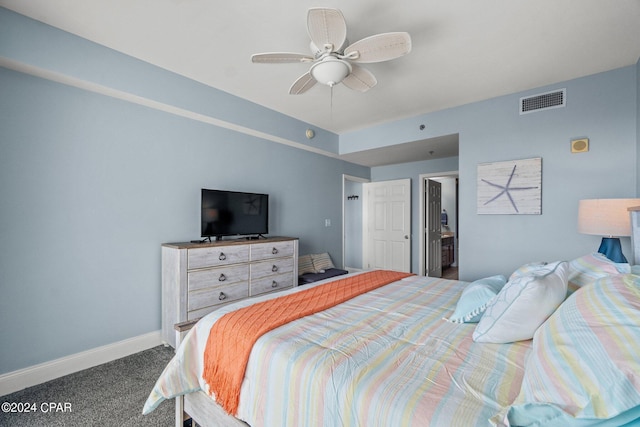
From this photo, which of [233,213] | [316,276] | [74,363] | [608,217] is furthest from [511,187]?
[74,363]

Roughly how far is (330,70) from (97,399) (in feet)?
9.20

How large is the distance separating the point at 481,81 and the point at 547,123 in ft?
2.83

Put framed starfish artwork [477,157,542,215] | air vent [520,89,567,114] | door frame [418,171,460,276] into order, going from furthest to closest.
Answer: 1. door frame [418,171,460,276]
2. framed starfish artwork [477,157,542,215]
3. air vent [520,89,567,114]

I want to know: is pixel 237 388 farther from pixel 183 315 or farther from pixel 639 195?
pixel 639 195

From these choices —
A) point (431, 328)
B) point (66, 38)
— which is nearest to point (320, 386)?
point (431, 328)

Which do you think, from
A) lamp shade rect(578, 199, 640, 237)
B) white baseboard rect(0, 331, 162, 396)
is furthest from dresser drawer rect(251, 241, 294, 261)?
lamp shade rect(578, 199, 640, 237)

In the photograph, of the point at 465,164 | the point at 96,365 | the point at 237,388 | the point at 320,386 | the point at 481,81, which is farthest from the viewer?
the point at 465,164

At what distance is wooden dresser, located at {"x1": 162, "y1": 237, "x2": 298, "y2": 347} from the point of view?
2479mm

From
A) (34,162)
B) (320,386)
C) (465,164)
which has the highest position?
(465,164)

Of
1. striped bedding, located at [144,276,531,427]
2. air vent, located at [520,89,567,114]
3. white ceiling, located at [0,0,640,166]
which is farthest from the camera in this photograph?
air vent, located at [520,89,567,114]

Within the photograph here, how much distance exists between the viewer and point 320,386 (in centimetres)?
100

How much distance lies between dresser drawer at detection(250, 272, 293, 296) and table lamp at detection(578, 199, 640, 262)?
2.87 m

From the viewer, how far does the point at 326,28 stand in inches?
64.9

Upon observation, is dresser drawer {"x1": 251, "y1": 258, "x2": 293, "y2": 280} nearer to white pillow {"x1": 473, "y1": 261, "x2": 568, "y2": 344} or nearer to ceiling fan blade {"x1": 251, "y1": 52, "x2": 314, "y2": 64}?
ceiling fan blade {"x1": 251, "y1": 52, "x2": 314, "y2": 64}
